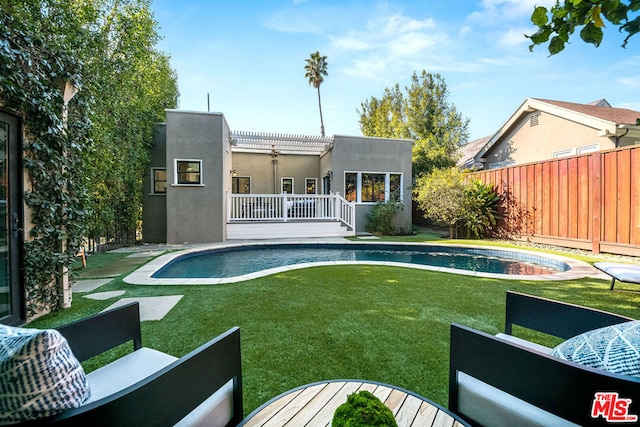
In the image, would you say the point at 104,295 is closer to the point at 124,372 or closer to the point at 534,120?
the point at 124,372

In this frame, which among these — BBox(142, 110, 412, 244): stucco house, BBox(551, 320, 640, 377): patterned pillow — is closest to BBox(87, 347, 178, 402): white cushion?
BBox(551, 320, 640, 377): patterned pillow

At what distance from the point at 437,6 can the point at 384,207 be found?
6621 millimetres

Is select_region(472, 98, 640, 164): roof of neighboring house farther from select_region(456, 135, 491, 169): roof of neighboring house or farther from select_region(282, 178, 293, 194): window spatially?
select_region(282, 178, 293, 194): window

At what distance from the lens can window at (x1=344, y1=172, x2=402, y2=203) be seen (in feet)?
41.4

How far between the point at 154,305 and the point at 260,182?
11.7 m

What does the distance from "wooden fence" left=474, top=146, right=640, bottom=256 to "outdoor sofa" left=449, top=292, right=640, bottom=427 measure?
6.99 m

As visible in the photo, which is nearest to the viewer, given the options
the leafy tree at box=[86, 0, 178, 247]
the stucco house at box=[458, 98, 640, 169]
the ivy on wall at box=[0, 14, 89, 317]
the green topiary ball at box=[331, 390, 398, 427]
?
the green topiary ball at box=[331, 390, 398, 427]

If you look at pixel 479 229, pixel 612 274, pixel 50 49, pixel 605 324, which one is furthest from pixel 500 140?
pixel 50 49

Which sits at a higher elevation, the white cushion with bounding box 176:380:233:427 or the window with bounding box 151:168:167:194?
the window with bounding box 151:168:167:194

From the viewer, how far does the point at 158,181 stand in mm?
10883

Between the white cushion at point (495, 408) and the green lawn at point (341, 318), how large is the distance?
1.87 ft

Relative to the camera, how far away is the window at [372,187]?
12609mm

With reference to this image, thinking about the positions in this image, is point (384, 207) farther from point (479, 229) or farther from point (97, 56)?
point (97, 56)

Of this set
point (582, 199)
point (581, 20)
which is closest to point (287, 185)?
point (582, 199)
